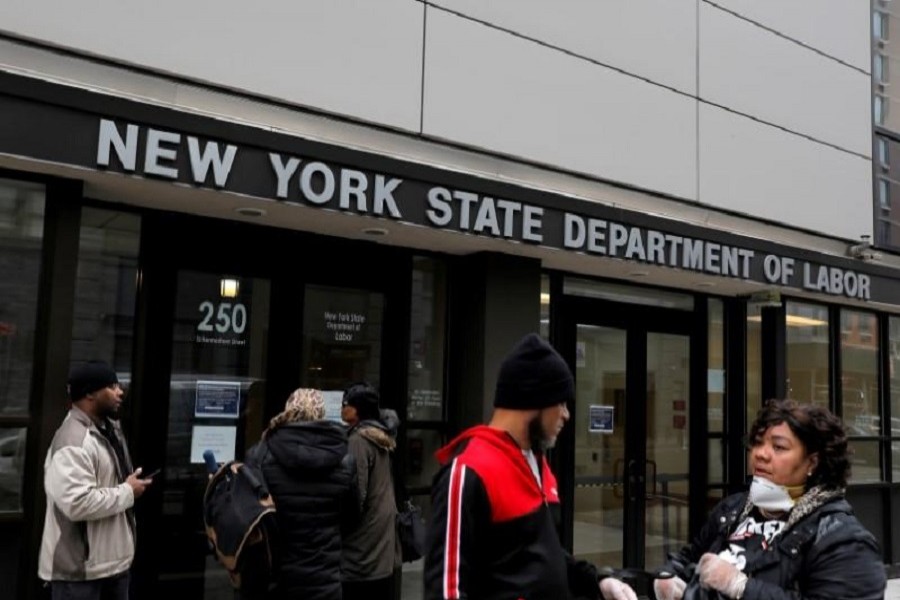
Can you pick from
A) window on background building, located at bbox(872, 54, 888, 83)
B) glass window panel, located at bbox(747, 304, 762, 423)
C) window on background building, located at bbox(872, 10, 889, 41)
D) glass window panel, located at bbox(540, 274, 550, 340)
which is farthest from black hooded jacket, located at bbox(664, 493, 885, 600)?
window on background building, located at bbox(872, 10, 889, 41)

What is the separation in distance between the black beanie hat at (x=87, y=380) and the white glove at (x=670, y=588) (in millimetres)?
3018

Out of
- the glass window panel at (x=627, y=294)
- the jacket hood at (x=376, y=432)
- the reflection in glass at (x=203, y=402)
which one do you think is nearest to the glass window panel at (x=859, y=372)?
the glass window panel at (x=627, y=294)

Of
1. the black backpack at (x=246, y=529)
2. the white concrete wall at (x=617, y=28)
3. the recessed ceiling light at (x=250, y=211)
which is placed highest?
the white concrete wall at (x=617, y=28)

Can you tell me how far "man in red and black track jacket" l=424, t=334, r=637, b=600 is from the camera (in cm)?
247

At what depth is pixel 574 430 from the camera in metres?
8.03

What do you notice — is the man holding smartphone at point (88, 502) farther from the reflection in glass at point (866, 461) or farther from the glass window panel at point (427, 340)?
the reflection in glass at point (866, 461)

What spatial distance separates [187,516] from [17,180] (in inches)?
95.3

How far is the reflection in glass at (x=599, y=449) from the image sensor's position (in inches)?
320

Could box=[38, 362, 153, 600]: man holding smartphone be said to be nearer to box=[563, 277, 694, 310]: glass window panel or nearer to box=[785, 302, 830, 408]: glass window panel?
box=[563, 277, 694, 310]: glass window panel

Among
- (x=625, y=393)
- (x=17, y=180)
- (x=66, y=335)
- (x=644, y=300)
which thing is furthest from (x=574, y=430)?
(x=17, y=180)

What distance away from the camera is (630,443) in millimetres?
8539

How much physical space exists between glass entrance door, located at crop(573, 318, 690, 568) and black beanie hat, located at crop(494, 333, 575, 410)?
5461 mm

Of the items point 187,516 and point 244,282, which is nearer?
point 187,516

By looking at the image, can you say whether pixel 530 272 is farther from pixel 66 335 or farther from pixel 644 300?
pixel 66 335
